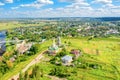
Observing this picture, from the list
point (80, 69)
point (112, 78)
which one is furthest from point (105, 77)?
point (80, 69)

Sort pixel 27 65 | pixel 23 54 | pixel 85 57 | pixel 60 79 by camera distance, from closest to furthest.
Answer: pixel 60 79 → pixel 27 65 → pixel 85 57 → pixel 23 54

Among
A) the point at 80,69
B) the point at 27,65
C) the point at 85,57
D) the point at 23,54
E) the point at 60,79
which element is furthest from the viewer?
the point at 23,54

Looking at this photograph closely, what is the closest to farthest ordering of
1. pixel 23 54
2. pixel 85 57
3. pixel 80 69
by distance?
pixel 80 69, pixel 85 57, pixel 23 54

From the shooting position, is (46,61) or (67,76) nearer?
(67,76)

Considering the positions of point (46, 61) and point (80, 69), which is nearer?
point (80, 69)

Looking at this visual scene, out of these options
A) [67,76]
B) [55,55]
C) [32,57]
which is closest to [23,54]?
[32,57]

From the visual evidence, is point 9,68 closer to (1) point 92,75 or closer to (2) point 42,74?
(2) point 42,74

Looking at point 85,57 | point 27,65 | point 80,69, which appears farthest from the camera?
point 85,57

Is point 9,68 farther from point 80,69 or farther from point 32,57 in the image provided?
point 80,69
